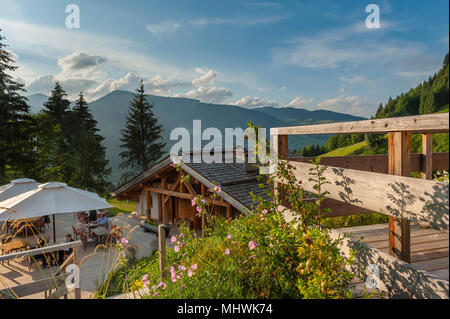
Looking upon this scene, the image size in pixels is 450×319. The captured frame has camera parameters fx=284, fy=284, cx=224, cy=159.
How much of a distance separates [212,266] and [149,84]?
3411 centimetres

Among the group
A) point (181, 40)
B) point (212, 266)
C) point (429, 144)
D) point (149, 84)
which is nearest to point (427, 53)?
point (429, 144)

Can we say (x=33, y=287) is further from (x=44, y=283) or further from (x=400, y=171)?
(x=400, y=171)

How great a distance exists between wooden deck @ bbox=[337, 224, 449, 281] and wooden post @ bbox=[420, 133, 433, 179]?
770 mm

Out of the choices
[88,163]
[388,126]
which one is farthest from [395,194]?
[88,163]

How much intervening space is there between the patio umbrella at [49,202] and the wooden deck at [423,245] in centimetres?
762

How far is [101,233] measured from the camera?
10492 millimetres

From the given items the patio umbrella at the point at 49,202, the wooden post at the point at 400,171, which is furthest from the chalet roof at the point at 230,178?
the wooden post at the point at 400,171

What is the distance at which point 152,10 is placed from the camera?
5586 mm

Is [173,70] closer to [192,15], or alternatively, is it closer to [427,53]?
[192,15]

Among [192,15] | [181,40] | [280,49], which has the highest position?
[181,40]

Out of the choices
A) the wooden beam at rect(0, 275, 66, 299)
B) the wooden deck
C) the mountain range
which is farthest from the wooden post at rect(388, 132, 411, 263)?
the mountain range

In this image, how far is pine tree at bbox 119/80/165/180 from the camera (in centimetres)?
3294

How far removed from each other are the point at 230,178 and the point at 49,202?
19.1 feet

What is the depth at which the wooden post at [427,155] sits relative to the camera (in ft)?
11.5
